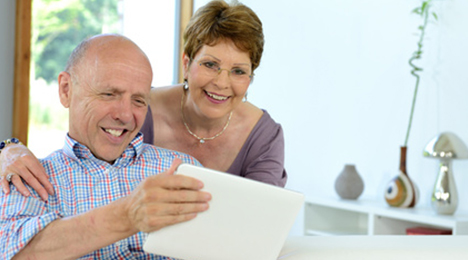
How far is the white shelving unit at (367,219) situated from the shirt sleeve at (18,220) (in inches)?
95.2

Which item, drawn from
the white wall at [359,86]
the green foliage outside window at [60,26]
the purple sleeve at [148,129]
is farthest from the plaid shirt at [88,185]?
the green foliage outside window at [60,26]

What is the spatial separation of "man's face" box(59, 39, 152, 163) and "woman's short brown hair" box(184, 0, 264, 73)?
0.57 m

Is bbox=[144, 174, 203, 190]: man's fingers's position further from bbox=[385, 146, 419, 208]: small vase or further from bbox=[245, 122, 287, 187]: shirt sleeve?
bbox=[385, 146, 419, 208]: small vase

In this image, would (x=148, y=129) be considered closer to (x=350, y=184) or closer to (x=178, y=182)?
(x=178, y=182)

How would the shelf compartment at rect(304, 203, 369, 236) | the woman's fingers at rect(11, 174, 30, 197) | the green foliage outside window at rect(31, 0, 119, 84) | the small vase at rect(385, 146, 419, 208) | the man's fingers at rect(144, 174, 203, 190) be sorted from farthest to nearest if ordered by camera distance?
the green foliage outside window at rect(31, 0, 119, 84)
the shelf compartment at rect(304, 203, 369, 236)
the small vase at rect(385, 146, 419, 208)
the woman's fingers at rect(11, 174, 30, 197)
the man's fingers at rect(144, 174, 203, 190)

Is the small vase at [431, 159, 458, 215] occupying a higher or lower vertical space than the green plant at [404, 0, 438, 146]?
lower

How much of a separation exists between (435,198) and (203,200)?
268 cm

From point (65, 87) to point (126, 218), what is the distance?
1.94ft

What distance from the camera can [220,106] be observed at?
2225mm

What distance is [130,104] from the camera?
1.64 m

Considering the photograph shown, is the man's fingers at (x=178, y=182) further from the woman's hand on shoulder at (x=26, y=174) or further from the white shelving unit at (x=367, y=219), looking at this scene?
the white shelving unit at (x=367, y=219)

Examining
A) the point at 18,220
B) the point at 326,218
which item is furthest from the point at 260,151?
the point at 326,218

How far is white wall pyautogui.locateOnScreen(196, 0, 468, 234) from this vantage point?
3854 millimetres

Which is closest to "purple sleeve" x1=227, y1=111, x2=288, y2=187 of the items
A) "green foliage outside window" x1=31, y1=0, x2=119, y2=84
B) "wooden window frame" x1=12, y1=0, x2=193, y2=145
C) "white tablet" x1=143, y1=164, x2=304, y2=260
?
"white tablet" x1=143, y1=164, x2=304, y2=260
